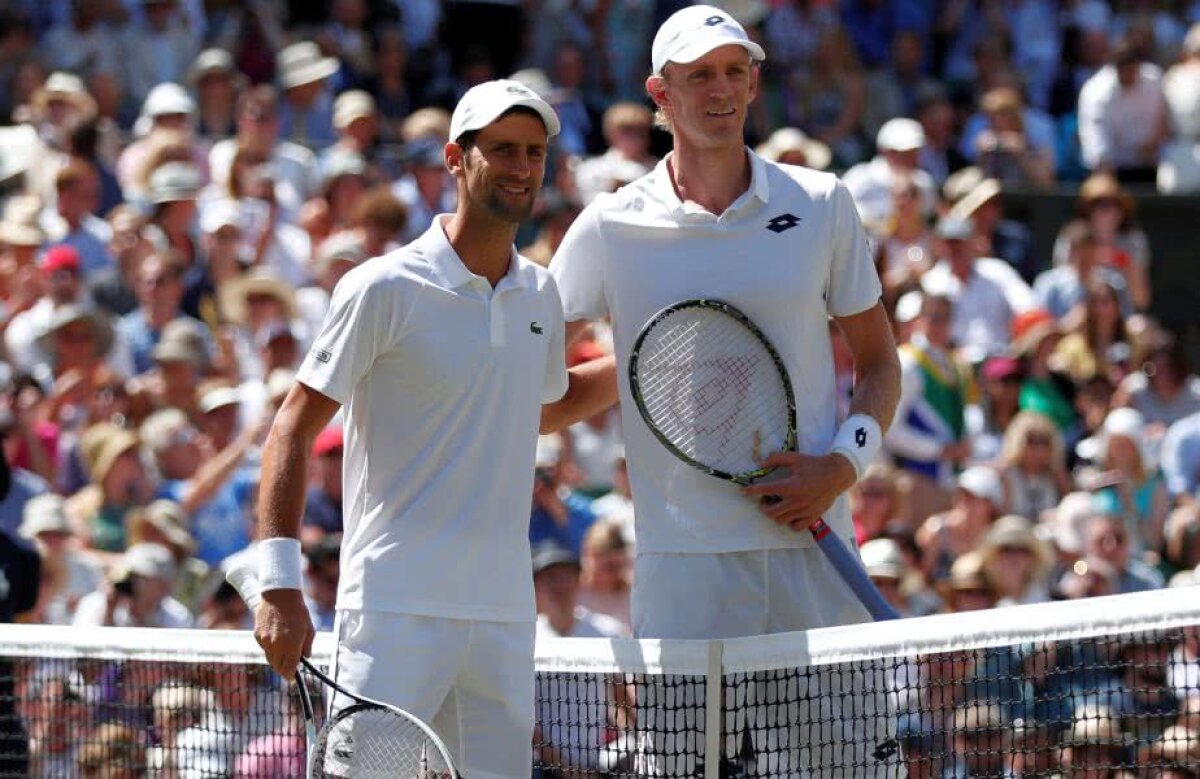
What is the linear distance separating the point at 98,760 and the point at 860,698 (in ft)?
8.27

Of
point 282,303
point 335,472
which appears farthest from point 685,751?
point 282,303

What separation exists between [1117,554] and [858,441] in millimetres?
4815

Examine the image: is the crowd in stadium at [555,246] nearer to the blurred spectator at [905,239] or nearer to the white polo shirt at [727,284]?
the blurred spectator at [905,239]

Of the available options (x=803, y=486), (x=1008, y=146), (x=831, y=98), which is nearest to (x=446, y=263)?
(x=803, y=486)

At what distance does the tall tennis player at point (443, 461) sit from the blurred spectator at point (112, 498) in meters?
5.06

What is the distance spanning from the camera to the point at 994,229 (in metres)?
14.5

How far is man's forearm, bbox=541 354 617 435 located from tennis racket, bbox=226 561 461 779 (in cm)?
102

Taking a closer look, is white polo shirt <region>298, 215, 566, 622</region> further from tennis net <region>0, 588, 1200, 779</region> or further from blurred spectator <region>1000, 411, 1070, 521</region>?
blurred spectator <region>1000, 411, 1070, 521</region>

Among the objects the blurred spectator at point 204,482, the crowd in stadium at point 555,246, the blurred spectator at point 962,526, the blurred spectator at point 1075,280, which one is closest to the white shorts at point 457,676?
the crowd in stadium at point 555,246

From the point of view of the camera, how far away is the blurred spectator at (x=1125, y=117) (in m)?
16.5

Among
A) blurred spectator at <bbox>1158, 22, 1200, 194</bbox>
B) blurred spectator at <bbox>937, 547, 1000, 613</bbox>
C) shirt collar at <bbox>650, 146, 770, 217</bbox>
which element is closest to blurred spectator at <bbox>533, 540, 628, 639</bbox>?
blurred spectator at <bbox>937, 547, 1000, 613</bbox>

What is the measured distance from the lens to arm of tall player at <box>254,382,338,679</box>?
216 inches

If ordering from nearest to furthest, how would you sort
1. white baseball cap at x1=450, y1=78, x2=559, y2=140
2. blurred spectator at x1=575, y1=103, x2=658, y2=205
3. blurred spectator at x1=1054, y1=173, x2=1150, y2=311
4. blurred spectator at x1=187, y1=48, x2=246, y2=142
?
white baseball cap at x1=450, y1=78, x2=559, y2=140 < blurred spectator at x1=575, y1=103, x2=658, y2=205 < blurred spectator at x1=1054, y1=173, x2=1150, y2=311 < blurred spectator at x1=187, y1=48, x2=246, y2=142

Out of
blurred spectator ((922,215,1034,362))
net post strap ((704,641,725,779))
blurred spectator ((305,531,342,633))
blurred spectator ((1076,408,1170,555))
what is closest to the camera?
net post strap ((704,641,725,779))
